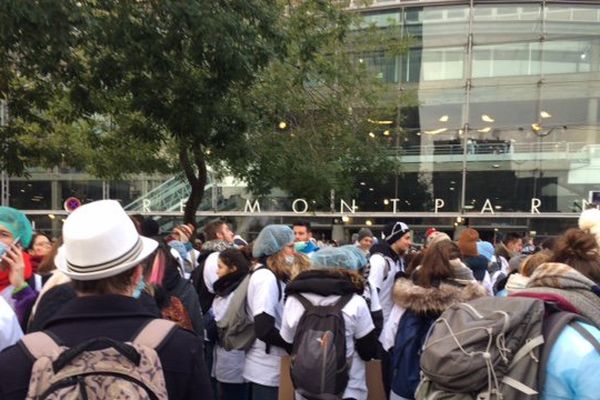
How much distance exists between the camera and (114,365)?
1604 mm

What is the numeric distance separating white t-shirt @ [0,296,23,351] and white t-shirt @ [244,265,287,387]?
86.5 inches

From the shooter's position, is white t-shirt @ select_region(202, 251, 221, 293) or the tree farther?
the tree

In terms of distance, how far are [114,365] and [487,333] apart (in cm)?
137

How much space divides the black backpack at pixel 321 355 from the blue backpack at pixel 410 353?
391mm

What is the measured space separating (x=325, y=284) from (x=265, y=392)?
51.0 inches

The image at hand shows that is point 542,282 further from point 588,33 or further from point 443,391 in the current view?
point 588,33

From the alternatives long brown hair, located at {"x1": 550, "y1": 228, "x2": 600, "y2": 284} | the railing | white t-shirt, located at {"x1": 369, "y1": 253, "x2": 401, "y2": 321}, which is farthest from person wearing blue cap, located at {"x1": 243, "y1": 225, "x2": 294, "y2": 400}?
the railing

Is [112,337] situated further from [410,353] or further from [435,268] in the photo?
[435,268]

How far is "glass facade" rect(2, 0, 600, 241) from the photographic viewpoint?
2192 cm

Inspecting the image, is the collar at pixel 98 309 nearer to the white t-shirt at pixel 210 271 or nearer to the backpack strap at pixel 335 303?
the backpack strap at pixel 335 303

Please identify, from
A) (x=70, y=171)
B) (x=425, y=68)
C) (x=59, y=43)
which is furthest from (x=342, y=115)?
(x=70, y=171)

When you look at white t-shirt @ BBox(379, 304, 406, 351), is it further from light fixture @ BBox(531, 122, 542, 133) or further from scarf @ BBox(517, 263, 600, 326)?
light fixture @ BBox(531, 122, 542, 133)

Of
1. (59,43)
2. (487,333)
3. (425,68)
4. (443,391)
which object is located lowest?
(443,391)

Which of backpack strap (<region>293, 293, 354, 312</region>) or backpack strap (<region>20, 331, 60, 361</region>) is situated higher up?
backpack strap (<region>20, 331, 60, 361</region>)
